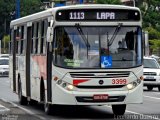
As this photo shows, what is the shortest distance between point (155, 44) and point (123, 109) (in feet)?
166

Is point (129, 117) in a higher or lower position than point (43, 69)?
lower

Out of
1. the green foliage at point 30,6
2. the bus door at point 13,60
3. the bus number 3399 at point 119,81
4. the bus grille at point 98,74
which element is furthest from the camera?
the green foliage at point 30,6

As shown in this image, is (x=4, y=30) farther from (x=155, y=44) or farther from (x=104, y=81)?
(x=104, y=81)

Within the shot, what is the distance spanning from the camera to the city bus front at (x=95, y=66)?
56.1 feet

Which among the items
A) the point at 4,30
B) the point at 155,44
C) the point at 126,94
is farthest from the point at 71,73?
the point at 4,30

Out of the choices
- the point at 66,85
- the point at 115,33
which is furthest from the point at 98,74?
the point at 115,33

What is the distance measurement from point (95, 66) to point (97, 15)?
4.50ft

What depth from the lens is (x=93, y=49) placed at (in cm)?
1728

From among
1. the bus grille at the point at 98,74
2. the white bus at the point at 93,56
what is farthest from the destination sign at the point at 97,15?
the bus grille at the point at 98,74

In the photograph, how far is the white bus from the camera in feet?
56.1

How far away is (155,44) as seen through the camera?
226ft

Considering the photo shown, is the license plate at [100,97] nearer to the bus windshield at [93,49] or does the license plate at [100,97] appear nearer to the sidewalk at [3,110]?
the bus windshield at [93,49]

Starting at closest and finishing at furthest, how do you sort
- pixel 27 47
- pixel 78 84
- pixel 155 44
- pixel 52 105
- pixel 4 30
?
pixel 78 84, pixel 52 105, pixel 27 47, pixel 155 44, pixel 4 30

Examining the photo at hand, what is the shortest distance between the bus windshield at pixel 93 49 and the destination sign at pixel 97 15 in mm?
256
